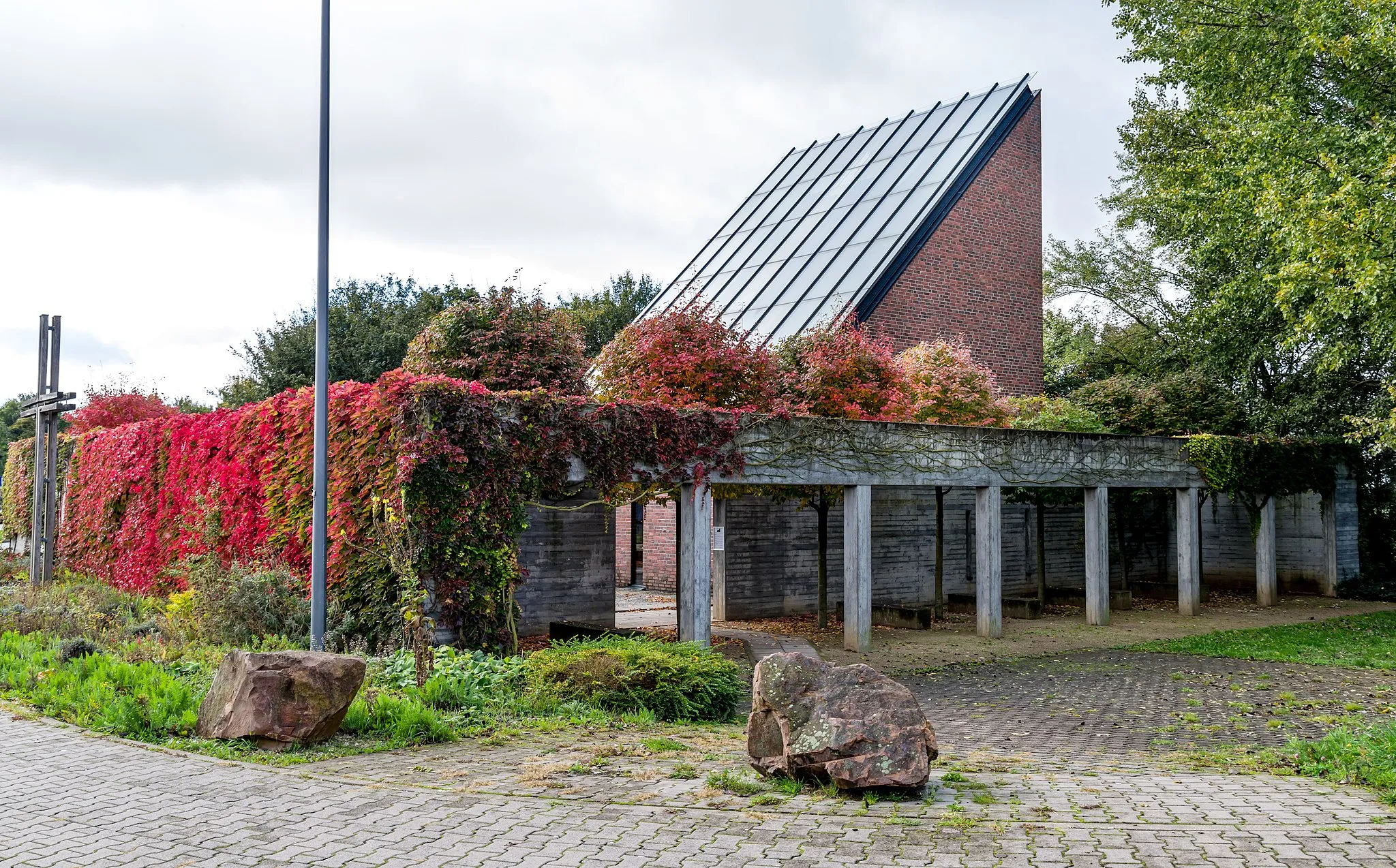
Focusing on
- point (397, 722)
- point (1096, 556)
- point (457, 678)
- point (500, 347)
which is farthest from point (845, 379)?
point (397, 722)

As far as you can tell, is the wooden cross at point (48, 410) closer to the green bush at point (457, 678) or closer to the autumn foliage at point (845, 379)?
the green bush at point (457, 678)

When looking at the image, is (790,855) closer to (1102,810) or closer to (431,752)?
(1102,810)

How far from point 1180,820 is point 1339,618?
16500 mm

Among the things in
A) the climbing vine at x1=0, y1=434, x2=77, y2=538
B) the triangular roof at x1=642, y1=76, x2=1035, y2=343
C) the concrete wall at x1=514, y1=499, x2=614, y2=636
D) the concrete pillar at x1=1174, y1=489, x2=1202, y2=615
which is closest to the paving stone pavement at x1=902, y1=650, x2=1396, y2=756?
the concrete wall at x1=514, y1=499, x2=614, y2=636

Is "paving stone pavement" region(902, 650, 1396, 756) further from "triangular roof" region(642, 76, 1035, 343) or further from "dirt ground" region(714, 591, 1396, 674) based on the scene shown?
"triangular roof" region(642, 76, 1035, 343)

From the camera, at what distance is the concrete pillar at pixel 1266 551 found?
21078 mm

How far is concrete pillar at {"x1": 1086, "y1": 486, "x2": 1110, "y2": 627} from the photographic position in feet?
58.7

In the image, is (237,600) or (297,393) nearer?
(237,600)

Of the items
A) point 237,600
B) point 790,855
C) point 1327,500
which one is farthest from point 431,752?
point 1327,500

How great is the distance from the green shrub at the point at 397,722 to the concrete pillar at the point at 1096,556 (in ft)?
44.7

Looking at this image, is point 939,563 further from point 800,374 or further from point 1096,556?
point 800,374

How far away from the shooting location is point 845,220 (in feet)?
83.9

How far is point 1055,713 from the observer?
9.88 m

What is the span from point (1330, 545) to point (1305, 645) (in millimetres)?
9097
